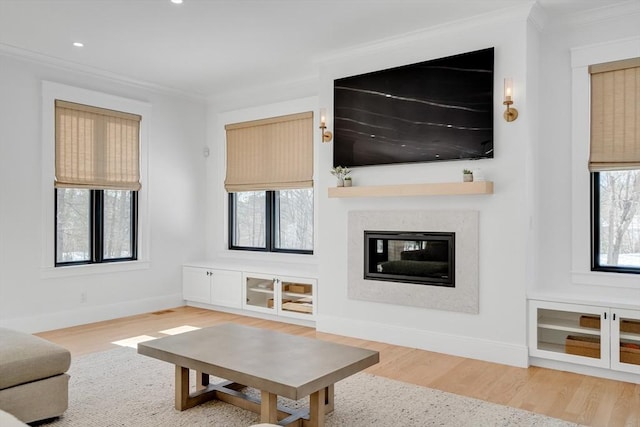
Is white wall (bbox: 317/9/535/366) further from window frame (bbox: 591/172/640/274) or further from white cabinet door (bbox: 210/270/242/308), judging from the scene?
white cabinet door (bbox: 210/270/242/308)

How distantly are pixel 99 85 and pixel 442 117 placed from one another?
3.88 m

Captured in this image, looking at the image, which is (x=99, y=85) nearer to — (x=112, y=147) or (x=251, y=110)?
(x=112, y=147)

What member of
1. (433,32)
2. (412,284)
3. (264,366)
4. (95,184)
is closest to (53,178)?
(95,184)

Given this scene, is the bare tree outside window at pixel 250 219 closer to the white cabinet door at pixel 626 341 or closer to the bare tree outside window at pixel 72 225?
the bare tree outside window at pixel 72 225

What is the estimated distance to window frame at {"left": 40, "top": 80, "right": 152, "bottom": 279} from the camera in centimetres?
509

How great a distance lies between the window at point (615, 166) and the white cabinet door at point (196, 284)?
4.29 m

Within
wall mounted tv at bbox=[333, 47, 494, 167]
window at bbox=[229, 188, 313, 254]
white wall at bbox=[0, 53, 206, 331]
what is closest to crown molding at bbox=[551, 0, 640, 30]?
wall mounted tv at bbox=[333, 47, 494, 167]

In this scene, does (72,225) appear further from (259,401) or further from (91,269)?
(259,401)

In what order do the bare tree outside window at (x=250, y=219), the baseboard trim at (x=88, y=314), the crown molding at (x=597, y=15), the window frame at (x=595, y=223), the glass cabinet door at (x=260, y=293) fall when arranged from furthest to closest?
1. the bare tree outside window at (x=250, y=219)
2. the glass cabinet door at (x=260, y=293)
3. the baseboard trim at (x=88, y=314)
4. the window frame at (x=595, y=223)
5. the crown molding at (x=597, y=15)

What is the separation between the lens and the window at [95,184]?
208 inches

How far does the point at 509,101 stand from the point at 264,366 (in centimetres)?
281

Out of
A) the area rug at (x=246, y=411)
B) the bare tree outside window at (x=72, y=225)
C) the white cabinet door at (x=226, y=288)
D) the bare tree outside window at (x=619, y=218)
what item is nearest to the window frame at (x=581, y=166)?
the bare tree outside window at (x=619, y=218)

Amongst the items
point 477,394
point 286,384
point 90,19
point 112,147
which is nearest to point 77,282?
point 112,147

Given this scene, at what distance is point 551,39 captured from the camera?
4.21 metres
